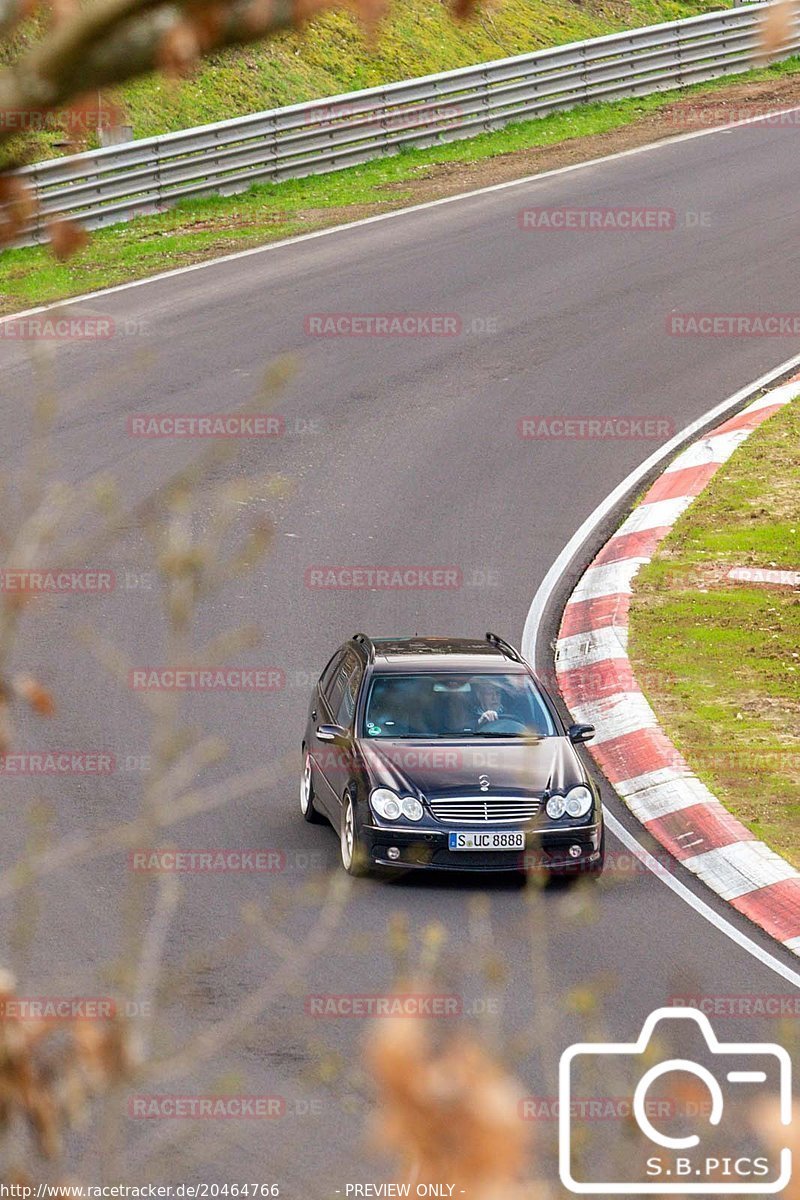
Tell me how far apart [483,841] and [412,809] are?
1.83 feet

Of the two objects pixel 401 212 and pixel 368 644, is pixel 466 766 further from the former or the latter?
pixel 401 212

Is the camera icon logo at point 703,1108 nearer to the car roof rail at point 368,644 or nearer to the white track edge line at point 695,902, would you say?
the white track edge line at point 695,902

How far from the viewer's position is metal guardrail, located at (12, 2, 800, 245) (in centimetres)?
2631

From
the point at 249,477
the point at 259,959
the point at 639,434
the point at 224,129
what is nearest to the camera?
the point at 259,959

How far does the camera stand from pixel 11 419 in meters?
20.6

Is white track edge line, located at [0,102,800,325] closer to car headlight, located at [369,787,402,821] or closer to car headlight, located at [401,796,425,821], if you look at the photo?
car headlight, located at [369,787,402,821]

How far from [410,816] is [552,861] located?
1.03 meters

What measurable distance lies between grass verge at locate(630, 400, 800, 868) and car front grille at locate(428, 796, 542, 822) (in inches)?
74.8

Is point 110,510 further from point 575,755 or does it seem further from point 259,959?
point 575,755

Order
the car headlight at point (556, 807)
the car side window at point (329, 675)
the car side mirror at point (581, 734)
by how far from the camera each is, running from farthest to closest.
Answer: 1. the car side window at point (329, 675)
2. the car side mirror at point (581, 734)
3. the car headlight at point (556, 807)

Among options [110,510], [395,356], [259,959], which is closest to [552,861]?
[259,959]

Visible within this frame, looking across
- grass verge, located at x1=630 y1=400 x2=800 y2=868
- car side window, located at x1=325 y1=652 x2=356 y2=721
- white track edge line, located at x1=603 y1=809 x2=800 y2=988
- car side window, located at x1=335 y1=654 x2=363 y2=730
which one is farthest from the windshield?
grass verge, located at x1=630 y1=400 x2=800 y2=868

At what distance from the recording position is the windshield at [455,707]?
1250 cm

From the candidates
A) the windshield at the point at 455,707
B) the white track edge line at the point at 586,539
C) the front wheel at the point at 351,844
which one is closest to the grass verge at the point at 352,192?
the white track edge line at the point at 586,539
